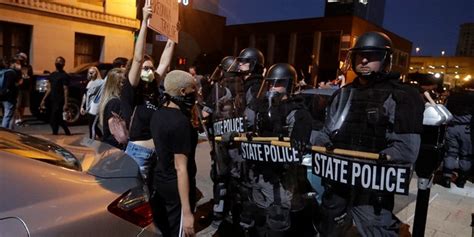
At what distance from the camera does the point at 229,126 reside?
13.0ft

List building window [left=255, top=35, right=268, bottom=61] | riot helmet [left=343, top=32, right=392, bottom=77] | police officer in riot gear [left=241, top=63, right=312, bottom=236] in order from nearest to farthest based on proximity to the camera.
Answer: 1. riot helmet [left=343, top=32, right=392, bottom=77]
2. police officer in riot gear [left=241, top=63, right=312, bottom=236]
3. building window [left=255, top=35, right=268, bottom=61]

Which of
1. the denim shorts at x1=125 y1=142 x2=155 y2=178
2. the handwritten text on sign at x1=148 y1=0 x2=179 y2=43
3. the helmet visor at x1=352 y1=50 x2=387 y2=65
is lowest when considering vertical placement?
the denim shorts at x1=125 y1=142 x2=155 y2=178

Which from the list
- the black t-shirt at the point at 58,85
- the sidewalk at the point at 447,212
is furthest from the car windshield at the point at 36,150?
the black t-shirt at the point at 58,85

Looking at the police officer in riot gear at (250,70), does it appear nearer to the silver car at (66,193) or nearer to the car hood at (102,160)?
the car hood at (102,160)

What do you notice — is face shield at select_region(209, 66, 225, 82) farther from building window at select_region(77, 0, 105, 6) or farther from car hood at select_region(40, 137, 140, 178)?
building window at select_region(77, 0, 105, 6)

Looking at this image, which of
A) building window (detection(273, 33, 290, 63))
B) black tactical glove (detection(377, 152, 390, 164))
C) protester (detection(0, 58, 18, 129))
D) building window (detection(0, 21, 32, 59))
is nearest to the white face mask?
black tactical glove (detection(377, 152, 390, 164))

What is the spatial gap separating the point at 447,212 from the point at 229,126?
11.3 ft

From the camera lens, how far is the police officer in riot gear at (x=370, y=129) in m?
2.71

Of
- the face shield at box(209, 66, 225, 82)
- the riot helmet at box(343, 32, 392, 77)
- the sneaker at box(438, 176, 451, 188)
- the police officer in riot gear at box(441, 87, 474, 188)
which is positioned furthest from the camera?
the police officer in riot gear at box(441, 87, 474, 188)

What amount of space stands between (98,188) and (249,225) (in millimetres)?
2092

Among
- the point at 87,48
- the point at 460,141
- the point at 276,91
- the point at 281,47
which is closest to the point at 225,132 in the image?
the point at 276,91

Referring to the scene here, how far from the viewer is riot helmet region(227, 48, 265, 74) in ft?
15.2

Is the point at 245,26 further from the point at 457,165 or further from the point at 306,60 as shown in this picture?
the point at 457,165

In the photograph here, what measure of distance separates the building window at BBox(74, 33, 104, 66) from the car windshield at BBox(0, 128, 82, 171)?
1426 centimetres
